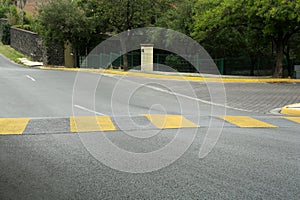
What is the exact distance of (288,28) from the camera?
23.6m

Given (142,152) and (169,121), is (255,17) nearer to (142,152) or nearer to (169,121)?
(169,121)

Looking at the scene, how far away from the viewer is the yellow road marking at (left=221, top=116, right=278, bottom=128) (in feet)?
33.5

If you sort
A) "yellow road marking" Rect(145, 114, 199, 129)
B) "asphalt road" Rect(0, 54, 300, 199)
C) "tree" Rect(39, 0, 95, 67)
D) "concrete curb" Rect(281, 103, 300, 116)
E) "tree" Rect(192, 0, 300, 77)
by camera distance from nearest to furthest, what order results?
"asphalt road" Rect(0, 54, 300, 199)
"yellow road marking" Rect(145, 114, 199, 129)
"concrete curb" Rect(281, 103, 300, 116)
"tree" Rect(192, 0, 300, 77)
"tree" Rect(39, 0, 95, 67)

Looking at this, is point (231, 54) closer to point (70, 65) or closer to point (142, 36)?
point (142, 36)

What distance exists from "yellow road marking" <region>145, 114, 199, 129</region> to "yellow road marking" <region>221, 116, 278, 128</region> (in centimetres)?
123

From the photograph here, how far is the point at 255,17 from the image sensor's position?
23.6 metres

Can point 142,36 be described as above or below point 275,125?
above

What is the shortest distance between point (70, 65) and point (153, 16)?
11.3 meters

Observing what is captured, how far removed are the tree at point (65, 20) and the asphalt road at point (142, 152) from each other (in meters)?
21.8

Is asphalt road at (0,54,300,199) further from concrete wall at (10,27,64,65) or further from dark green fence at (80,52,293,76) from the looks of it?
concrete wall at (10,27,64,65)

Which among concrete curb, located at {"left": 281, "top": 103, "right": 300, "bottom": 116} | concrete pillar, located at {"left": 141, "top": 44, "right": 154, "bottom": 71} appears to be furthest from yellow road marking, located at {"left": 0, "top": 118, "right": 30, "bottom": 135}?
concrete pillar, located at {"left": 141, "top": 44, "right": 154, "bottom": 71}

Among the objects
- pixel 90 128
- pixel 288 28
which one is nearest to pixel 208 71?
pixel 288 28

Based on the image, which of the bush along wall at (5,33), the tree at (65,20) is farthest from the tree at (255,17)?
the bush along wall at (5,33)

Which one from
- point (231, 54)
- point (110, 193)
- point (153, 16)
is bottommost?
point (110, 193)
